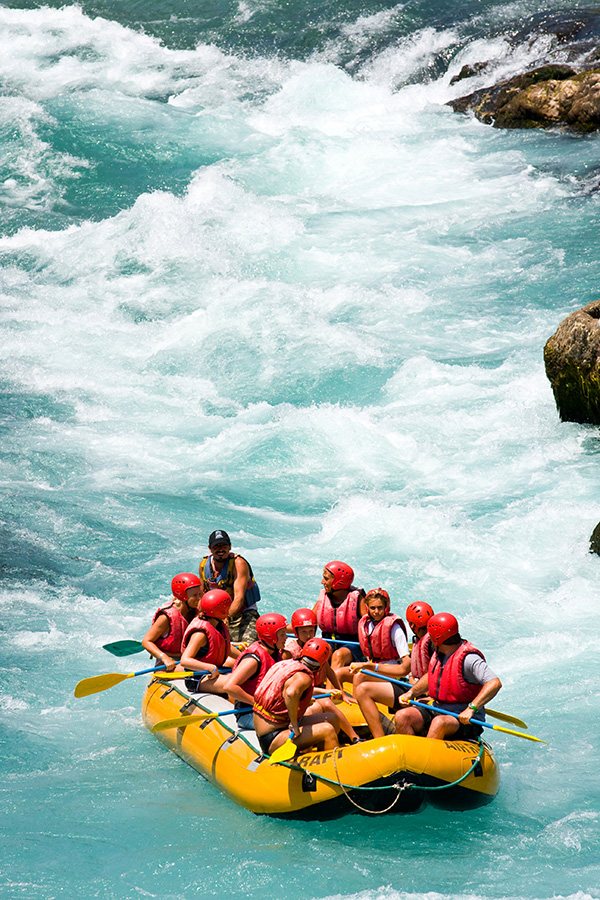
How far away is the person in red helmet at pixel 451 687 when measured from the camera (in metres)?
6.14

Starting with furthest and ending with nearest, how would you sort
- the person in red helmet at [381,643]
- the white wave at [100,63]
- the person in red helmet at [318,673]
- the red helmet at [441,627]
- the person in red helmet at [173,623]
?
the white wave at [100,63], the person in red helmet at [173,623], the person in red helmet at [381,643], the person in red helmet at [318,673], the red helmet at [441,627]

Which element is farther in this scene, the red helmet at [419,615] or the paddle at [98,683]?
the paddle at [98,683]

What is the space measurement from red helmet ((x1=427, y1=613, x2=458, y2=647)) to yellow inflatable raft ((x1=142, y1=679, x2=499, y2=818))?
0.62 metres

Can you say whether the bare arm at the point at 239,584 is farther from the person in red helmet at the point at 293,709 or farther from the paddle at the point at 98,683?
the person in red helmet at the point at 293,709

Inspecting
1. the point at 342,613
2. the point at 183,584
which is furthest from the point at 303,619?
the point at 183,584

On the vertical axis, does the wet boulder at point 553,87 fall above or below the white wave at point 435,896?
above

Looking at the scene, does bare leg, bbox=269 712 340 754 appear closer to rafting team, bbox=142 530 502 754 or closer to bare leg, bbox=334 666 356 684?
rafting team, bbox=142 530 502 754

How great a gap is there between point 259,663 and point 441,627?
1.26m

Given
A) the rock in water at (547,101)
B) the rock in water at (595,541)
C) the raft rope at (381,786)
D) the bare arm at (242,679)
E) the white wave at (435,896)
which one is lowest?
the white wave at (435,896)

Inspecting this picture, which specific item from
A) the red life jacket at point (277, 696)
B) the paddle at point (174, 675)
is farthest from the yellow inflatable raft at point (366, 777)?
the paddle at point (174, 675)

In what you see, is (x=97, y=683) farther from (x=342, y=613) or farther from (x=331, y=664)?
(x=342, y=613)

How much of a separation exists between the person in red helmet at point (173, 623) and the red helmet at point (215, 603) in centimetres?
40

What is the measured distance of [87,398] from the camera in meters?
13.8

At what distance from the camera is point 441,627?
20.1 feet
